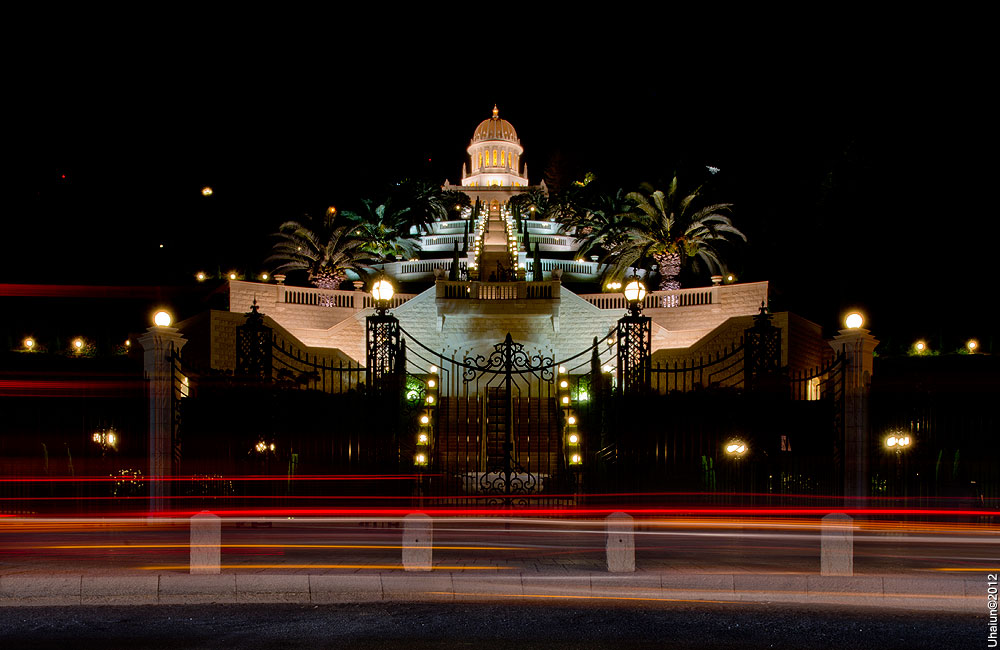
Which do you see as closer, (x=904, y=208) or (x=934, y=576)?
(x=934, y=576)

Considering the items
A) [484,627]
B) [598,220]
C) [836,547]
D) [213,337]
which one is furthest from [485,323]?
[484,627]

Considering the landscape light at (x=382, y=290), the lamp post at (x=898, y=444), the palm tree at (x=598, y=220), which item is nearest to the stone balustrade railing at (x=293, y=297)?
the palm tree at (x=598, y=220)

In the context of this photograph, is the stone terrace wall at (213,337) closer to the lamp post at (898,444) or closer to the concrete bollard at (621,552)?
the lamp post at (898,444)

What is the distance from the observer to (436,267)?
4675 centimetres

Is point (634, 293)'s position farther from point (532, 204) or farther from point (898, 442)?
point (532, 204)

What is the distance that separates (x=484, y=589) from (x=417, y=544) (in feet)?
6.18

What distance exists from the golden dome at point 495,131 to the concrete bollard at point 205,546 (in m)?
80.2

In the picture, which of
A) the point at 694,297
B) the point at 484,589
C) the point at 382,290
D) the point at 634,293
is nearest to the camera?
the point at 484,589

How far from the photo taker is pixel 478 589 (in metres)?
8.95

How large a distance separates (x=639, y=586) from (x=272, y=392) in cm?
1080

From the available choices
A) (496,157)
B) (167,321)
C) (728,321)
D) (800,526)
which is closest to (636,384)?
(800,526)

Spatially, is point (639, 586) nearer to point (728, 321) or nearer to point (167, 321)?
point (167, 321)

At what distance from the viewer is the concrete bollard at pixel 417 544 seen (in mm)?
9602

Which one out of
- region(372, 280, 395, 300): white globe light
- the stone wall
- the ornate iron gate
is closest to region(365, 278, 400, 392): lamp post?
region(372, 280, 395, 300): white globe light
